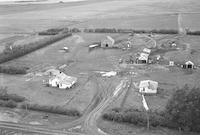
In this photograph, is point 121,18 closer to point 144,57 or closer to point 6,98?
point 144,57

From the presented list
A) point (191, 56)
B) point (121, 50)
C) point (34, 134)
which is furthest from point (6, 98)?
point (191, 56)

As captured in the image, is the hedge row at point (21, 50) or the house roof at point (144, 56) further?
the hedge row at point (21, 50)

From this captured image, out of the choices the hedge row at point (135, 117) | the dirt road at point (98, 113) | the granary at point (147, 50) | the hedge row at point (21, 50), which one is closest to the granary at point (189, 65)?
the granary at point (147, 50)

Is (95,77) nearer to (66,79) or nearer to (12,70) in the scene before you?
(66,79)

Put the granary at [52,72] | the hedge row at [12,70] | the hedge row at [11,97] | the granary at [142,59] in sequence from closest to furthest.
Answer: the hedge row at [11,97]
the granary at [52,72]
the hedge row at [12,70]
the granary at [142,59]

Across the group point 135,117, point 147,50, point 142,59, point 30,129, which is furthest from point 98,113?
point 147,50

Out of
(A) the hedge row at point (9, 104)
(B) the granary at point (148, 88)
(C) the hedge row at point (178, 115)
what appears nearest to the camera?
(C) the hedge row at point (178, 115)

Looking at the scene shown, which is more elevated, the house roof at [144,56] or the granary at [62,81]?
the house roof at [144,56]

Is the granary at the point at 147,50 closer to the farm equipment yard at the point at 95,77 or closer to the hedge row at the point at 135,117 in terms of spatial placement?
the farm equipment yard at the point at 95,77

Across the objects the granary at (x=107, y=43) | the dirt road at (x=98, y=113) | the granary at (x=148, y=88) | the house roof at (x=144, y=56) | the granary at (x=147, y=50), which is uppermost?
the granary at (x=107, y=43)
